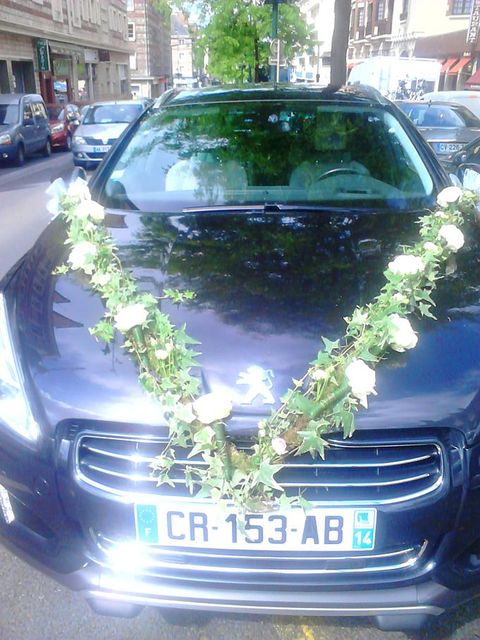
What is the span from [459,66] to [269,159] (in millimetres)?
37860

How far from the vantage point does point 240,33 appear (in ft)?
54.2

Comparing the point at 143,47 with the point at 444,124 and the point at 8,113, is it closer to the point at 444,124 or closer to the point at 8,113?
the point at 8,113

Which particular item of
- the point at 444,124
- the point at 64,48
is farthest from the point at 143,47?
the point at 444,124

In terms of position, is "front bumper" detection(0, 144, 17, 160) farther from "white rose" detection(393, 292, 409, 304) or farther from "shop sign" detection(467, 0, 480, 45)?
"shop sign" detection(467, 0, 480, 45)

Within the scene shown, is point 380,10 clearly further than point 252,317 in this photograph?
Yes

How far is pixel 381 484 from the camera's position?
180 cm

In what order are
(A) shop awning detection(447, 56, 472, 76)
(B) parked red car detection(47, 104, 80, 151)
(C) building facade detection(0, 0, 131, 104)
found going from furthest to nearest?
1. (A) shop awning detection(447, 56, 472, 76)
2. (C) building facade detection(0, 0, 131, 104)
3. (B) parked red car detection(47, 104, 80, 151)

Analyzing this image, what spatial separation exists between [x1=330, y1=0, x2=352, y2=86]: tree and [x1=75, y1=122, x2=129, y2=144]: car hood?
6182 mm

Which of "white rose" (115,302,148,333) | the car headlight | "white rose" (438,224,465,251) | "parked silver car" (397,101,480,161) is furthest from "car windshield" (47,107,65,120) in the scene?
"white rose" (115,302,148,333)

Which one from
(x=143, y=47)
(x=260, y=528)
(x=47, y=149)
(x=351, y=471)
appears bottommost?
(x=47, y=149)

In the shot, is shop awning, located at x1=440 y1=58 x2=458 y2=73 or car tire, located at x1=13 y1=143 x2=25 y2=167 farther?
shop awning, located at x1=440 y1=58 x2=458 y2=73

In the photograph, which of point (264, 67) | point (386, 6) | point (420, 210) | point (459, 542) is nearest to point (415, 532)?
point (459, 542)

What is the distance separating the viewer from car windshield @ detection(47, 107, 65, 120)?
72.0 feet

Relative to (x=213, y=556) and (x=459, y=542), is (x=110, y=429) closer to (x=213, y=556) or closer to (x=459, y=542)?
(x=213, y=556)
